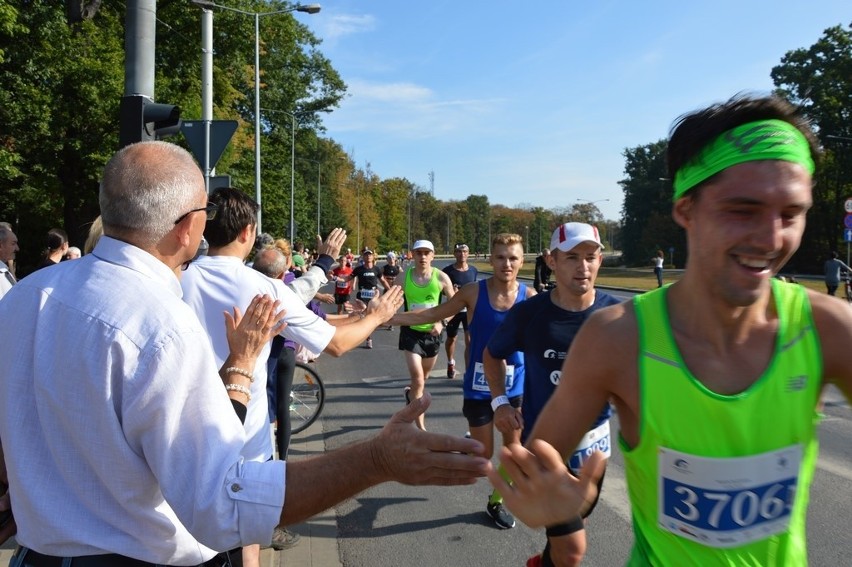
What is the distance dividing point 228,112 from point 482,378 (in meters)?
27.2

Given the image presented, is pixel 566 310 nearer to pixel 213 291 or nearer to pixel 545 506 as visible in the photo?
pixel 213 291

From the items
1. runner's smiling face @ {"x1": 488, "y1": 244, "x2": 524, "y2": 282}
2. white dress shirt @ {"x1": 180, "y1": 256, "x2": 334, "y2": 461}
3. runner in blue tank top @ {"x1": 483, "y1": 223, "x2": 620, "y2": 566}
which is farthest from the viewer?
runner's smiling face @ {"x1": 488, "y1": 244, "x2": 524, "y2": 282}

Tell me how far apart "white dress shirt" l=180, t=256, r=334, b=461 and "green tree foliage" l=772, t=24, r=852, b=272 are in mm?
54314

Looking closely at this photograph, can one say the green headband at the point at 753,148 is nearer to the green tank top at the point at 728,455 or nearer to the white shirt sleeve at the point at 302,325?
the green tank top at the point at 728,455

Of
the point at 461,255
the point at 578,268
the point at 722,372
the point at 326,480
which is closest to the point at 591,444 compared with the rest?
the point at 578,268

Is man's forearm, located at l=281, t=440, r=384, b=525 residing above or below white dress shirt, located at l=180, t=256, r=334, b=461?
below

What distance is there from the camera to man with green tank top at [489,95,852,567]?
1602mm

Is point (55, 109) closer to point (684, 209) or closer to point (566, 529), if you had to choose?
point (566, 529)

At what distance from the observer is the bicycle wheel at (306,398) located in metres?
7.39

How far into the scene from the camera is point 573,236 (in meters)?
3.97

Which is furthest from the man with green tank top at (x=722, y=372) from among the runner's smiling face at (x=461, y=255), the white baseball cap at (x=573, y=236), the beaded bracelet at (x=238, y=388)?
the runner's smiling face at (x=461, y=255)

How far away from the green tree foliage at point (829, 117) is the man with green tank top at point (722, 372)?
54875mm

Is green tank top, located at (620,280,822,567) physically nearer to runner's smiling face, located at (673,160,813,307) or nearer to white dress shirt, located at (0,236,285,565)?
runner's smiling face, located at (673,160,813,307)

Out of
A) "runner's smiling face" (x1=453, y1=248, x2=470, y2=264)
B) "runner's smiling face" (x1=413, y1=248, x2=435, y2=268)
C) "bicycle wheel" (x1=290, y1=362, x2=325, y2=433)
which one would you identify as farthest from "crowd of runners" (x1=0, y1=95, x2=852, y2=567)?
"runner's smiling face" (x1=453, y1=248, x2=470, y2=264)
